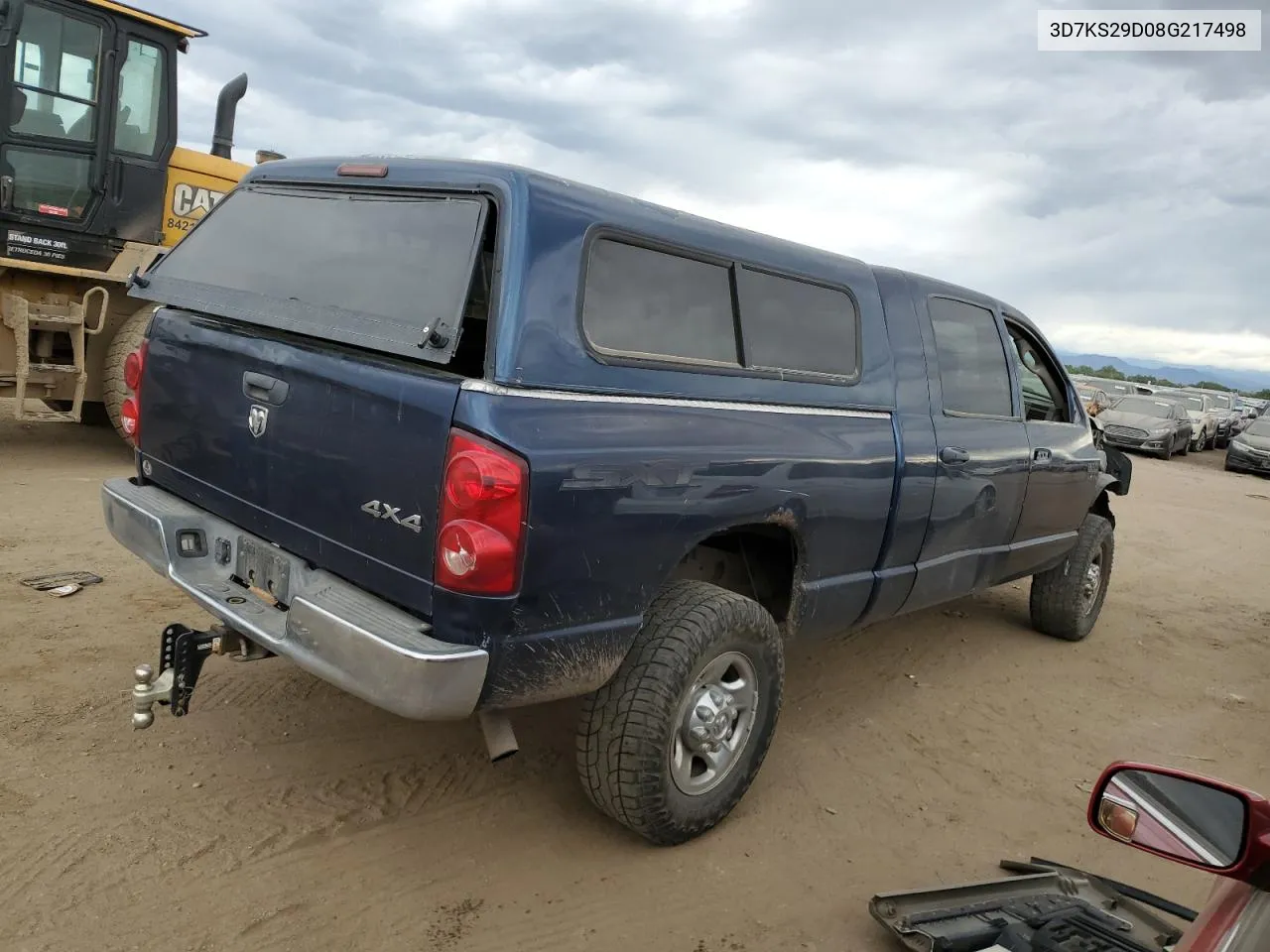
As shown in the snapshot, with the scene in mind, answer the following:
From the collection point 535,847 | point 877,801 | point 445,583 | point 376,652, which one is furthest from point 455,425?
point 877,801

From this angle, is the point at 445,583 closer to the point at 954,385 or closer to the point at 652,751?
the point at 652,751

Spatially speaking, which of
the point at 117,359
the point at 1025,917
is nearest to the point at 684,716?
the point at 1025,917

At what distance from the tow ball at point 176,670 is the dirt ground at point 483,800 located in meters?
0.37

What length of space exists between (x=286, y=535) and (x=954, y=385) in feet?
9.70

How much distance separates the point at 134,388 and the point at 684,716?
2361mm

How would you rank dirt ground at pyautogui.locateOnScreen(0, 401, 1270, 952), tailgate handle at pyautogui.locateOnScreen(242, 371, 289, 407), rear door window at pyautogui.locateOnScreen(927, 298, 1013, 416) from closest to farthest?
dirt ground at pyautogui.locateOnScreen(0, 401, 1270, 952), tailgate handle at pyautogui.locateOnScreen(242, 371, 289, 407), rear door window at pyautogui.locateOnScreen(927, 298, 1013, 416)

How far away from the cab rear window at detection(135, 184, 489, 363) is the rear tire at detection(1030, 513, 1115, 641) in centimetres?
449

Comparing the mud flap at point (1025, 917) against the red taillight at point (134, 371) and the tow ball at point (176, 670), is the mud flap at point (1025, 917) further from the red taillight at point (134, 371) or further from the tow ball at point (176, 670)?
the red taillight at point (134, 371)

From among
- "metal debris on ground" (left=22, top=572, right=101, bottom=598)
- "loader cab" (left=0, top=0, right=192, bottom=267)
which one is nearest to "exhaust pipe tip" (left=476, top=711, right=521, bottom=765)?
"metal debris on ground" (left=22, top=572, right=101, bottom=598)

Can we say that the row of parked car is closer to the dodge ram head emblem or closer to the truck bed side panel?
the truck bed side panel

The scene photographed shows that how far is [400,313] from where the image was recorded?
9.45 feet

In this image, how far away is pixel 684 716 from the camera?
3164mm

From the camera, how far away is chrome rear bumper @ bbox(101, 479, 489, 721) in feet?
8.31

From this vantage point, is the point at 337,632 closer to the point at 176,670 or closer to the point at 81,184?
the point at 176,670
